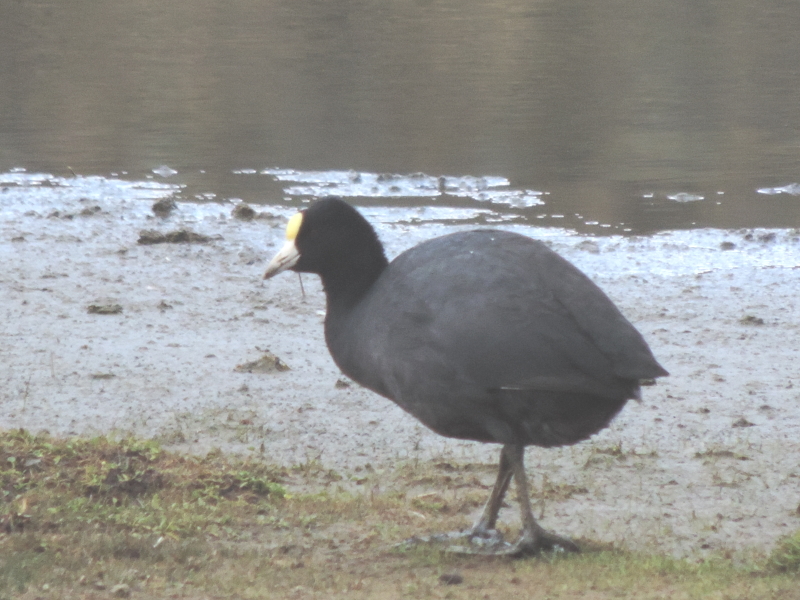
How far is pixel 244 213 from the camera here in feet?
32.7

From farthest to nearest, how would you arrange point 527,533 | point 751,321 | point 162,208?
1. point 162,208
2. point 751,321
3. point 527,533

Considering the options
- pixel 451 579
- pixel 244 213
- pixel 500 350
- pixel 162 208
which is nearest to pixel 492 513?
pixel 451 579

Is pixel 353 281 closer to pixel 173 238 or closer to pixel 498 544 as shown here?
pixel 498 544

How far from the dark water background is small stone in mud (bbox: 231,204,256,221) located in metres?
0.91

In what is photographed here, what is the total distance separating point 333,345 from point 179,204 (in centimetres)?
621

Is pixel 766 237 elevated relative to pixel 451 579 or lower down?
elevated

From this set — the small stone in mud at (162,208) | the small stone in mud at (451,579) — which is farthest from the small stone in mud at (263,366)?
the small stone in mud at (162,208)

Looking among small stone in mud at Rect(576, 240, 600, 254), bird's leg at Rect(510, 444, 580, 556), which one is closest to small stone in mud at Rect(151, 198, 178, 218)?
small stone in mud at Rect(576, 240, 600, 254)

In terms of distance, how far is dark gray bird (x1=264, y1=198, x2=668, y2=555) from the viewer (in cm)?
410

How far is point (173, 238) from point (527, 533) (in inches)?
214

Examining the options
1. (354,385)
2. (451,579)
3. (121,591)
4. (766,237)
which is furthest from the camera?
(766,237)

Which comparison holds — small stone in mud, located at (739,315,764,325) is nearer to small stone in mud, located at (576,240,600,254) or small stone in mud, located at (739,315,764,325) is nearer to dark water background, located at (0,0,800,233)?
small stone in mud, located at (576,240,600,254)

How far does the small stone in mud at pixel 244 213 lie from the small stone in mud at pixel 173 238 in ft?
2.30

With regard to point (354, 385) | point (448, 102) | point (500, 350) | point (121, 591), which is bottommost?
point (354, 385)
